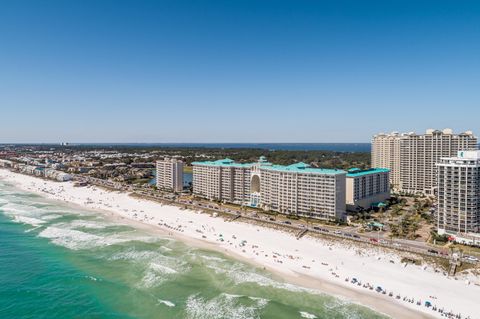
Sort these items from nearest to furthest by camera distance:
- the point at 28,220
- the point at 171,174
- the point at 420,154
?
1. the point at 28,220
2. the point at 420,154
3. the point at 171,174

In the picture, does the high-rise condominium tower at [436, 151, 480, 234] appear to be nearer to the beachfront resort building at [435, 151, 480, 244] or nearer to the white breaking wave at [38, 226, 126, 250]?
the beachfront resort building at [435, 151, 480, 244]

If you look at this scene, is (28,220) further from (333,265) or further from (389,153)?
(389,153)

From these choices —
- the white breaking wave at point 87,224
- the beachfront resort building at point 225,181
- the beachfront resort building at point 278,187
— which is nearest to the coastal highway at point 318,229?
the beachfront resort building at point 278,187

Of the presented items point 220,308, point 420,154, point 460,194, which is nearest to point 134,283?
point 220,308

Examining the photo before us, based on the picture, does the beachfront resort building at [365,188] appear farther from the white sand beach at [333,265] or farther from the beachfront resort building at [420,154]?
the white sand beach at [333,265]

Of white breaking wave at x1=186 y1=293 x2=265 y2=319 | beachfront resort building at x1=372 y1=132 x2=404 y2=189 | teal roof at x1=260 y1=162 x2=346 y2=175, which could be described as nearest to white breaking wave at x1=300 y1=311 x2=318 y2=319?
white breaking wave at x1=186 y1=293 x2=265 y2=319

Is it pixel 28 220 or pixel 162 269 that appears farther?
pixel 28 220
